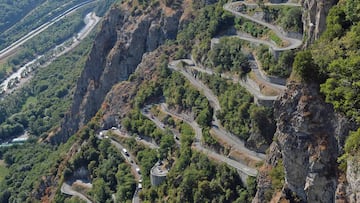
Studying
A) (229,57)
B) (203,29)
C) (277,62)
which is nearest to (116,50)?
(203,29)

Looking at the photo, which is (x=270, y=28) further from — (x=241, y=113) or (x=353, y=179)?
(x=353, y=179)

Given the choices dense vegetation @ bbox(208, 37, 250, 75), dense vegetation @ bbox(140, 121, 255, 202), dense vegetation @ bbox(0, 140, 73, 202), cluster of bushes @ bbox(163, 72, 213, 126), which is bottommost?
dense vegetation @ bbox(0, 140, 73, 202)

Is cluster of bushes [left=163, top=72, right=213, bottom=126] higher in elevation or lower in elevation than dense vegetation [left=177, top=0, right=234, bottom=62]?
lower

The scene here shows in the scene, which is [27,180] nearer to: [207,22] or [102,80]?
[102,80]

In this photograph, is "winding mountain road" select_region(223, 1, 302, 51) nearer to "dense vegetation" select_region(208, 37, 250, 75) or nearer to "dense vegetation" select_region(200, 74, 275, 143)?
"dense vegetation" select_region(208, 37, 250, 75)

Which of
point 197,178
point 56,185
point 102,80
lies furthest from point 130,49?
point 197,178

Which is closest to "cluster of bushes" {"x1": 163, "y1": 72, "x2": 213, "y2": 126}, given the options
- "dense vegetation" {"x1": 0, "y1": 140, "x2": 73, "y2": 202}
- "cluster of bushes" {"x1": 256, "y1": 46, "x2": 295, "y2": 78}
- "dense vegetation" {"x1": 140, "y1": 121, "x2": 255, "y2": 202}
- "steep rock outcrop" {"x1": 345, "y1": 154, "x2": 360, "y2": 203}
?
"dense vegetation" {"x1": 140, "y1": 121, "x2": 255, "y2": 202}
